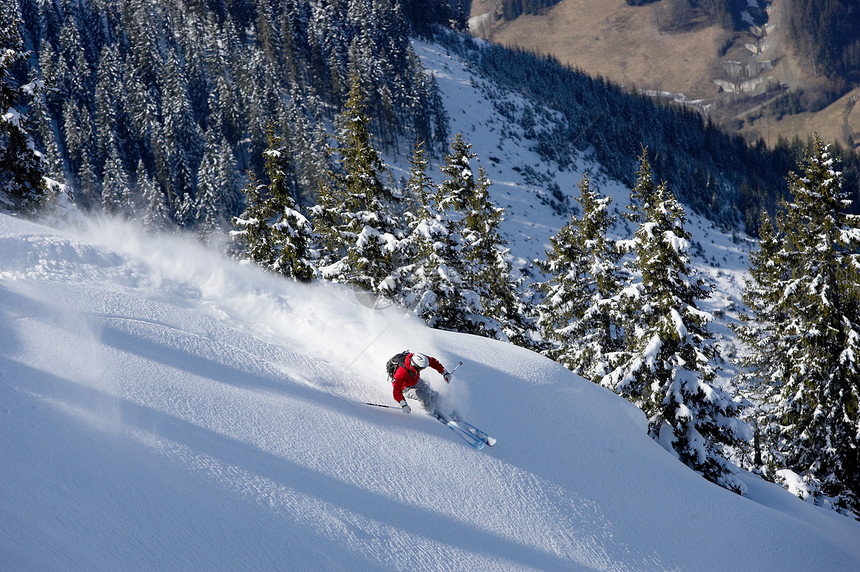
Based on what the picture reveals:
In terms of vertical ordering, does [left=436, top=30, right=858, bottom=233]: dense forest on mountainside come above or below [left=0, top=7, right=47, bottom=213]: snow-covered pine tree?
below

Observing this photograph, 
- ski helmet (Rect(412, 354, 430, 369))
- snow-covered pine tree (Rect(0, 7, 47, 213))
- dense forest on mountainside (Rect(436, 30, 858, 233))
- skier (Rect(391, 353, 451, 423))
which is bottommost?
dense forest on mountainside (Rect(436, 30, 858, 233))

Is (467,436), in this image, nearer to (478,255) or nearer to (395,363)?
(395,363)

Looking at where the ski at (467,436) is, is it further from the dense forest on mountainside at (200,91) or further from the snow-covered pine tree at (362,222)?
the dense forest on mountainside at (200,91)

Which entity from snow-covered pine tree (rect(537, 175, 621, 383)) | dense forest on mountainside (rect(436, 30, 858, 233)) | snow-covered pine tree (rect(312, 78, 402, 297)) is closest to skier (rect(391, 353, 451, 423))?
snow-covered pine tree (rect(312, 78, 402, 297))

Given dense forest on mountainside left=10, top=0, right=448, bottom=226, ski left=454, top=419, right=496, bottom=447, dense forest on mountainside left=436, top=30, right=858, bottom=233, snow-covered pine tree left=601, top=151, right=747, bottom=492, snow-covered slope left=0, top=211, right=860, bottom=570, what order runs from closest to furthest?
snow-covered slope left=0, top=211, right=860, bottom=570 < ski left=454, top=419, right=496, bottom=447 < snow-covered pine tree left=601, top=151, right=747, bottom=492 < dense forest on mountainside left=10, top=0, right=448, bottom=226 < dense forest on mountainside left=436, top=30, right=858, bottom=233

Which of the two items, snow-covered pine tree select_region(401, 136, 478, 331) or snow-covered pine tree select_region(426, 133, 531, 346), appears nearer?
snow-covered pine tree select_region(401, 136, 478, 331)

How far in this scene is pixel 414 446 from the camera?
8.56 metres

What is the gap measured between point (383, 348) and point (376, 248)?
9631mm

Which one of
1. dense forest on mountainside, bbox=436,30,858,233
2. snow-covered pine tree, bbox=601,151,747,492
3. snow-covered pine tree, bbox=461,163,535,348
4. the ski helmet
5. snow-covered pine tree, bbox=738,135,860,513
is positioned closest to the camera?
the ski helmet

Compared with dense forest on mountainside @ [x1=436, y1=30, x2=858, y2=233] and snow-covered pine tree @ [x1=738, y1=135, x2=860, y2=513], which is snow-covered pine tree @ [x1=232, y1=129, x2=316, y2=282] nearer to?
snow-covered pine tree @ [x1=738, y1=135, x2=860, y2=513]

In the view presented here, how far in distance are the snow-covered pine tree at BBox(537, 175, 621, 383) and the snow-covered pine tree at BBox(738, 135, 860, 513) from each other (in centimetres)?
558

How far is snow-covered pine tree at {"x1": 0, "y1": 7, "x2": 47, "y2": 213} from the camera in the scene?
20.0m

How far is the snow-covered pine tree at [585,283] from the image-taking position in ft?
64.5

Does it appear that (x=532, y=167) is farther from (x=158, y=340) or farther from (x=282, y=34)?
(x=158, y=340)
